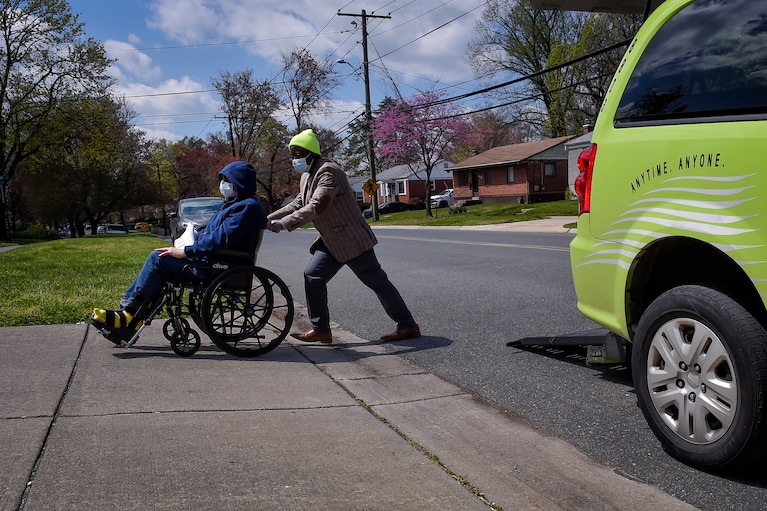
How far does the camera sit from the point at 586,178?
13.0 feet

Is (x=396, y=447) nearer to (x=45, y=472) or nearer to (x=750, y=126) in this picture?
(x=45, y=472)

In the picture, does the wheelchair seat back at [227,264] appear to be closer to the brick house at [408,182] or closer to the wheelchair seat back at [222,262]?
the wheelchair seat back at [222,262]

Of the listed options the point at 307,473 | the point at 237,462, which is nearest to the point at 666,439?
the point at 307,473

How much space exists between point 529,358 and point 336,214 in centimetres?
206

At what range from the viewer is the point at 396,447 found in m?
3.54

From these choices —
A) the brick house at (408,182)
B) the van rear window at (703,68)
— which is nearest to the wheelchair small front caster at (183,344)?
the van rear window at (703,68)

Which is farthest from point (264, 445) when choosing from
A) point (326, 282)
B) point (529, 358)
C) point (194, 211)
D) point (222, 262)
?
point (194, 211)

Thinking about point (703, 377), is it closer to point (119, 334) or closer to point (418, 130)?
point (119, 334)

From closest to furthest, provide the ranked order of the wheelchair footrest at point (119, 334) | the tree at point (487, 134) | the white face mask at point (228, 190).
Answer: the wheelchair footrest at point (119, 334)
the white face mask at point (228, 190)
the tree at point (487, 134)

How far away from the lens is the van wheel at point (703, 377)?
9.37 feet

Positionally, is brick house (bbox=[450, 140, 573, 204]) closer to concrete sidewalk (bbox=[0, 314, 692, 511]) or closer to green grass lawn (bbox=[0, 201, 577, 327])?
green grass lawn (bbox=[0, 201, 577, 327])

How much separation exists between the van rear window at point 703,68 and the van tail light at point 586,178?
256 millimetres

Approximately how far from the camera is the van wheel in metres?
2.86

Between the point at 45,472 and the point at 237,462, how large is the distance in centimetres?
80
